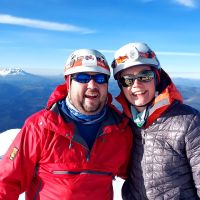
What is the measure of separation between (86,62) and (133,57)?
72 cm

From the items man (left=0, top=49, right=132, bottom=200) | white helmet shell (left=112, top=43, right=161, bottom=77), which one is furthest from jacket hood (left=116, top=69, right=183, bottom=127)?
man (left=0, top=49, right=132, bottom=200)

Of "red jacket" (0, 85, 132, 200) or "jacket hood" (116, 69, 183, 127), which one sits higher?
"jacket hood" (116, 69, 183, 127)

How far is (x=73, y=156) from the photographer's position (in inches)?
161

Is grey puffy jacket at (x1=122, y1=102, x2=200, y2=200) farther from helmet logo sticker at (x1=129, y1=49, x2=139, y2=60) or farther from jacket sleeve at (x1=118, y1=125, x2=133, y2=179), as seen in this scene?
helmet logo sticker at (x1=129, y1=49, x2=139, y2=60)

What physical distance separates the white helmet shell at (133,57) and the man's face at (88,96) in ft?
1.49

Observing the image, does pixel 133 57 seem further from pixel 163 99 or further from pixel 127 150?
pixel 127 150

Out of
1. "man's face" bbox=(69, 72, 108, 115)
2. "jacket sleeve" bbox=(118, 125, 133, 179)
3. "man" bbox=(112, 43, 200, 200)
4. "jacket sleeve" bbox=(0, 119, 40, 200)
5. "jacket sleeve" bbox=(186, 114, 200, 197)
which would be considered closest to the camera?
"jacket sleeve" bbox=(186, 114, 200, 197)

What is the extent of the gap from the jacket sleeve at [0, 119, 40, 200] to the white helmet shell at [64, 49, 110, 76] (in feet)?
3.66

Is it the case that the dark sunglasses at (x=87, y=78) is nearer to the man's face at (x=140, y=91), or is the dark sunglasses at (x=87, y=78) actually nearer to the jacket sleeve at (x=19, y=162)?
the man's face at (x=140, y=91)

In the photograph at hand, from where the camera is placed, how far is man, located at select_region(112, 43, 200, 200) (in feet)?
12.7

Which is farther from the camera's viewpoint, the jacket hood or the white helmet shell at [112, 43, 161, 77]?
the white helmet shell at [112, 43, 161, 77]

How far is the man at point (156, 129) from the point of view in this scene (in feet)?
12.7

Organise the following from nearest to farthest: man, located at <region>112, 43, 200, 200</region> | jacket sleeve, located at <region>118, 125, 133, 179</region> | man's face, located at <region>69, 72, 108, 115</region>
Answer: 1. man, located at <region>112, 43, 200, 200</region>
2. man's face, located at <region>69, 72, 108, 115</region>
3. jacket sleeve, located at <region>118, 125, 133, 179</region>

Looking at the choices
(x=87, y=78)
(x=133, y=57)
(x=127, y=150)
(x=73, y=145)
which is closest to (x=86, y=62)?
(x=87, y=78)
